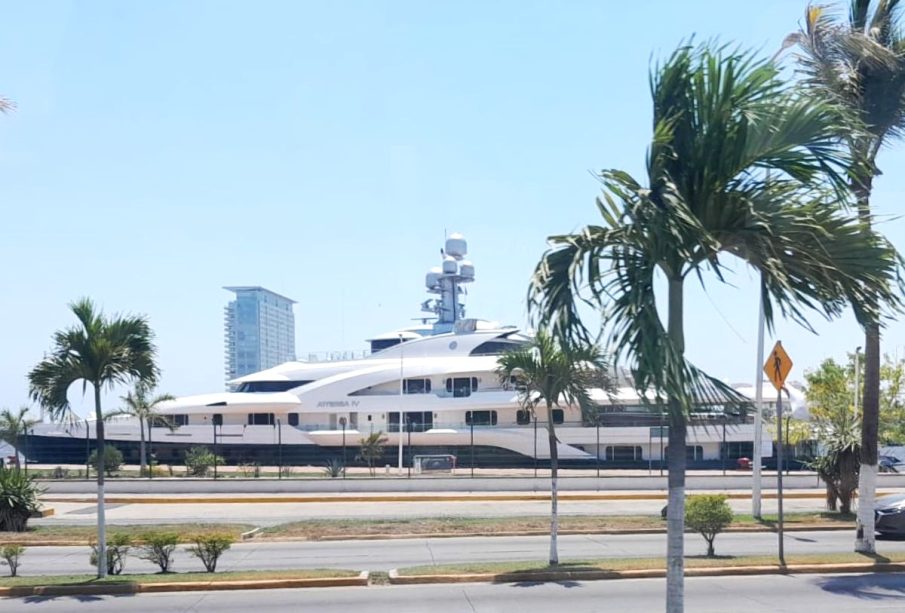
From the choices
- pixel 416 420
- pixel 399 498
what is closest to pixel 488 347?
pixel 416 420

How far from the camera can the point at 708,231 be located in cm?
616

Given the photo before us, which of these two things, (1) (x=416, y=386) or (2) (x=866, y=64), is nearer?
(2) (x=866, y=64)

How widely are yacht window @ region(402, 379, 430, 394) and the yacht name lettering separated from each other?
3.04m

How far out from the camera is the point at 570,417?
5081cm

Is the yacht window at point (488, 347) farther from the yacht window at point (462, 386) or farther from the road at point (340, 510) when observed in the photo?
the road at point (340, 510)

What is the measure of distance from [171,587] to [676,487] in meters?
10.3

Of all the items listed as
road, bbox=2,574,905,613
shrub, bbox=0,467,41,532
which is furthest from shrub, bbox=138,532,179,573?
shrub, bbox=0,467,41,532

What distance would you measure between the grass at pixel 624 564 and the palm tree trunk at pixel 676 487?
896cm

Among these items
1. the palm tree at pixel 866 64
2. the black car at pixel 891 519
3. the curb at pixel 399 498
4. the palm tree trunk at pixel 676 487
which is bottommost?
the curb at pixel 399 498

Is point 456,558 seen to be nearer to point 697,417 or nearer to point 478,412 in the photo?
point 697,417

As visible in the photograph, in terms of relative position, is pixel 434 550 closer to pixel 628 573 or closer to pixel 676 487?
pixel 628 573

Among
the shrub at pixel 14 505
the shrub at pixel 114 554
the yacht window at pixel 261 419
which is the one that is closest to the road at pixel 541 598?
the shrub at pixel 114 554

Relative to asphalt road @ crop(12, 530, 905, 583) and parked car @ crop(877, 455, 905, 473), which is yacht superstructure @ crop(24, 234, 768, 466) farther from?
asphalt road @ crop(12, 530, 905, 583)

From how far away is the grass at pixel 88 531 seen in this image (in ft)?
70.9
